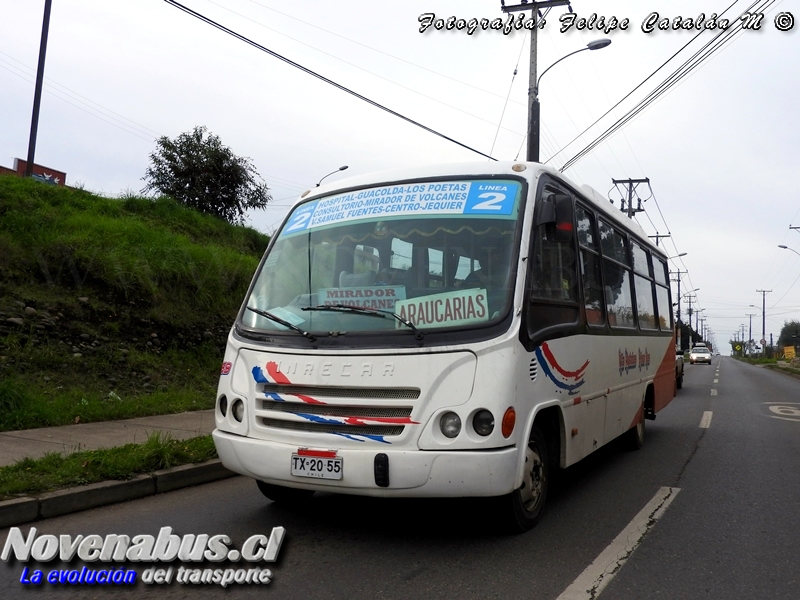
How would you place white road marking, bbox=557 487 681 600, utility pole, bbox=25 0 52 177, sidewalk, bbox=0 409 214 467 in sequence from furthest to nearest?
utility pole, bbox=25 0 52 177 → sidewalk, bbox=0 409 214 467 → white road marking, bbox=557 487 681 600

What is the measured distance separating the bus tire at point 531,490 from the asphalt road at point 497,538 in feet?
0.38

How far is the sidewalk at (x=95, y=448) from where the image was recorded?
5188 millimetres

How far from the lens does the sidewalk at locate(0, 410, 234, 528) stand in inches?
204

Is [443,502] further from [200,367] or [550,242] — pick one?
[200,367]

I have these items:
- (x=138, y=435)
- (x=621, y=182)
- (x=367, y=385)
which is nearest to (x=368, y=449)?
(x=367, y=385)

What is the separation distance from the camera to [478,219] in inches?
201

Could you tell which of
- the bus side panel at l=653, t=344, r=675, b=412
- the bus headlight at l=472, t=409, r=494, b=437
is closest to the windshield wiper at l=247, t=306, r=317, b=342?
the bus headlight at l=472, t=409, r=494, b=437

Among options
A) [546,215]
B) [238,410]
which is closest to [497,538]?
[238,410]

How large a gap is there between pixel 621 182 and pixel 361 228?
4563 cm

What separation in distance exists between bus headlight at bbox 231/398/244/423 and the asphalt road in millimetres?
788

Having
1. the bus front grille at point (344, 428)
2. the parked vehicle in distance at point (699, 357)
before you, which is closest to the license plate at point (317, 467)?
the bus front grille at point (344, 428)

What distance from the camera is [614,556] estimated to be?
451cm

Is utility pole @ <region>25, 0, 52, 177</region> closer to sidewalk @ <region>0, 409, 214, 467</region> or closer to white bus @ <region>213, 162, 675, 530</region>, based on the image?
sidewalk @ <region>0, 409, 214, 467</region>

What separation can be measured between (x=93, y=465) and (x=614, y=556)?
4173mm
